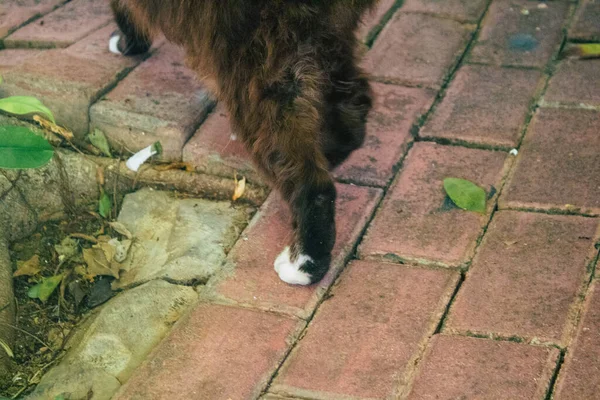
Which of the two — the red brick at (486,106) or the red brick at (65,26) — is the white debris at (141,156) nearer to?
the red brick at (65,26)

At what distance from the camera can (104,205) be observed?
2.46m

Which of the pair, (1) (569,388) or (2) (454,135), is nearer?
(1) (569,388)

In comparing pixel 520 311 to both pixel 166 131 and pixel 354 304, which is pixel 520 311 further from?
pixel 166 131

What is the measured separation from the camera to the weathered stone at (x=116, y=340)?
74.2 inches

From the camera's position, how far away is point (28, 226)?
2418 millimetres

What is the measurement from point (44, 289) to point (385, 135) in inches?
43.8

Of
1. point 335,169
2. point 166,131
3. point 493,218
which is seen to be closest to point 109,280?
point 166,131

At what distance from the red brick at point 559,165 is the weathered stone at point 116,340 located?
968mm

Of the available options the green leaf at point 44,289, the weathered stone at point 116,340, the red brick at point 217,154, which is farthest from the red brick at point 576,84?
the green leaf at point 44,289

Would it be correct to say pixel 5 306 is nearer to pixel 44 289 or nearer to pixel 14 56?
pixel 44 289

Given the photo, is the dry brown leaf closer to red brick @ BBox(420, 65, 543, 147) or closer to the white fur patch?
the white fur patch

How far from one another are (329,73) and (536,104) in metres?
0.91

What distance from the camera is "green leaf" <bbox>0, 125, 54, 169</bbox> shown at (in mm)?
1895

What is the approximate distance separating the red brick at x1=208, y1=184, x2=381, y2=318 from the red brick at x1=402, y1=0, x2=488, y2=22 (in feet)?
3.59
